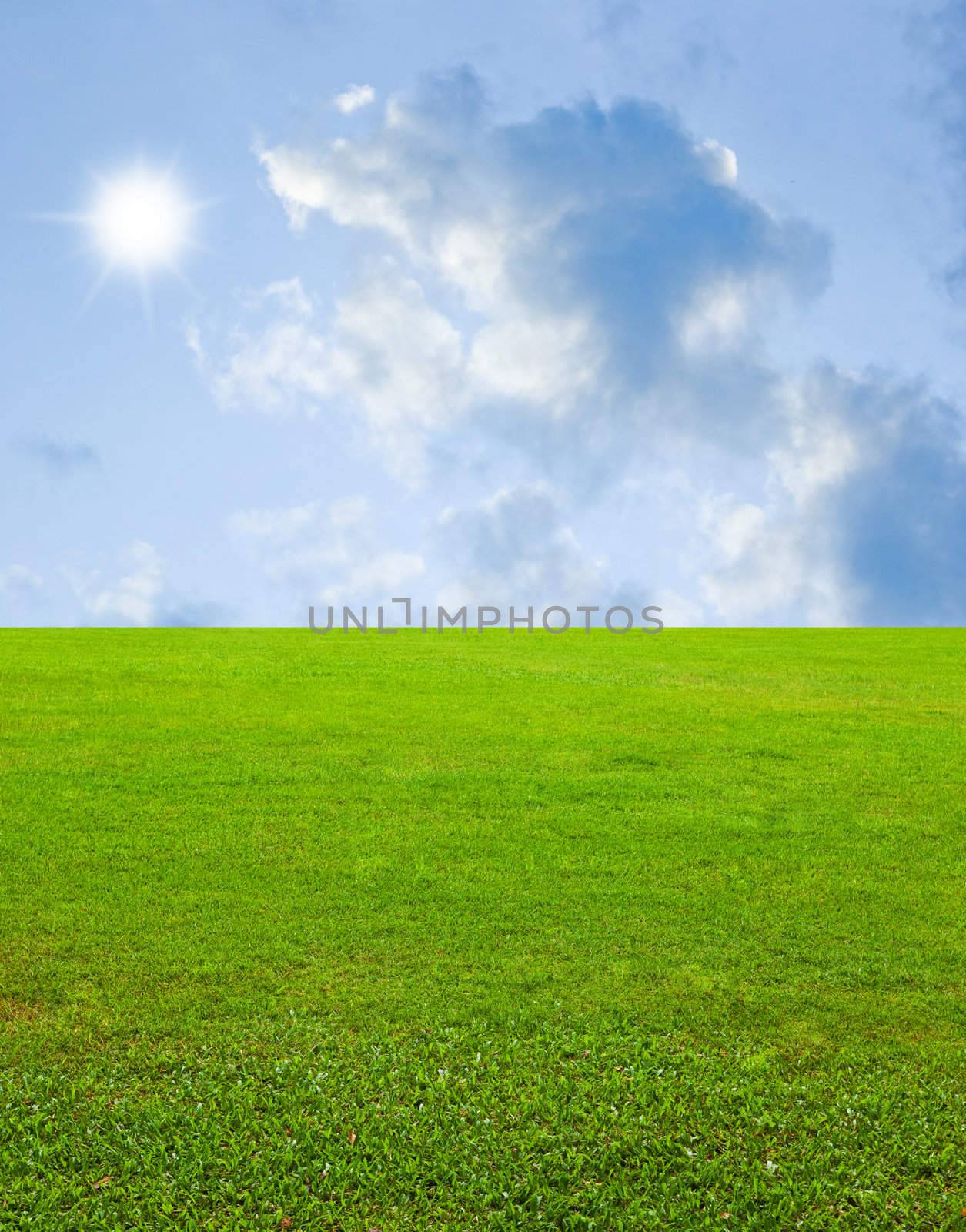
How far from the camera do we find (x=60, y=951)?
22.7 ft

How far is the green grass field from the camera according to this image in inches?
183

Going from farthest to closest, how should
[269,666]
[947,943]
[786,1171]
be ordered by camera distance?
[269,666]
[947,943]
[786,1171]

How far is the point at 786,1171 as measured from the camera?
4.68 meters

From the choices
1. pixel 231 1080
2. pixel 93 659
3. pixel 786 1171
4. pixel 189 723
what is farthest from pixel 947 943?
pixel 93 659

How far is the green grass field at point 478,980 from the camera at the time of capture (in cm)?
464

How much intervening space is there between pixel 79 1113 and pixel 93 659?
18258 mm

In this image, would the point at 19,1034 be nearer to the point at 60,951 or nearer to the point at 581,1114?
the point at 60,951

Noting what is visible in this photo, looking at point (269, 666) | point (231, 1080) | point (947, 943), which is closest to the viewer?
point (231, 1080)

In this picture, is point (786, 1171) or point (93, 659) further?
point (93, 659)

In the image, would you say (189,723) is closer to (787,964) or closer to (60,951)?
(60,951)

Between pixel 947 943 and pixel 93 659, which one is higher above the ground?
pixel 93 659

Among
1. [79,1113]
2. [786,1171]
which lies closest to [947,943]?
[786,1171]

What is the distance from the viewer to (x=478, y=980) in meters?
6.48

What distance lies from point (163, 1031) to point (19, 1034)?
0.89 m
